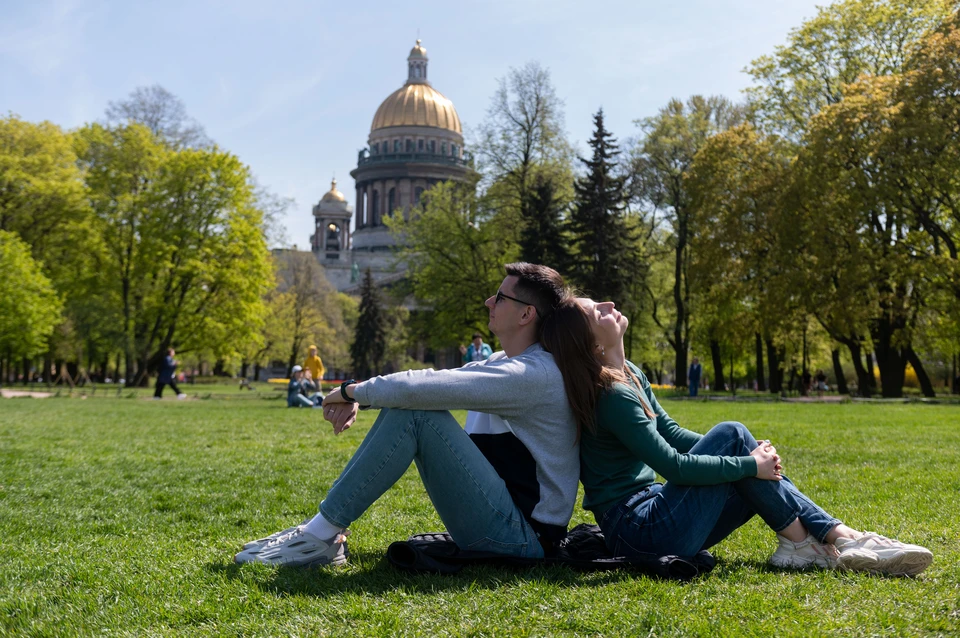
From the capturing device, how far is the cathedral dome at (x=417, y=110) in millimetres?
99625

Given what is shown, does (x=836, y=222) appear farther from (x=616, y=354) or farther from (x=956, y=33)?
(x=616, y=354)

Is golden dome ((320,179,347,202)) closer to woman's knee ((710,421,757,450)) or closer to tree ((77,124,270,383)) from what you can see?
tree ((77,124,270,383))

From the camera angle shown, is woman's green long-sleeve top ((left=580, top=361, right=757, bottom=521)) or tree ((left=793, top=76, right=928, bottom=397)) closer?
woman's green long-sleeve top ((left=580, top=361, right=757, bottom=521))

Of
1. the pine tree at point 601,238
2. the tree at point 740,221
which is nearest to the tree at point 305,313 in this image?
the pine tree at point 601,238

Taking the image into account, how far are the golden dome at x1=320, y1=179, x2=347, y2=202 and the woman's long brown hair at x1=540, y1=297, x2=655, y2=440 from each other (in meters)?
111

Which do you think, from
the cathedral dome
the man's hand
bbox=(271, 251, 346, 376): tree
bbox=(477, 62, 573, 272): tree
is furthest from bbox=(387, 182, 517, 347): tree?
the cathedral dome

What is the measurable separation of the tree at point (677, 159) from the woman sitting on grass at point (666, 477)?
34.3m

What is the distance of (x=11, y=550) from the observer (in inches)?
188

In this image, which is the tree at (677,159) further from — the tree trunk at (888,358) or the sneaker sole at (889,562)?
the sneaker sole at (889,562)

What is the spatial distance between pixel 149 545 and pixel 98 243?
1407 inches

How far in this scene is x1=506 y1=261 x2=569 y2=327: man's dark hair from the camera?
4008 millimetres

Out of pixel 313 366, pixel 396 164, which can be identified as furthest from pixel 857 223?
pixel 396 164

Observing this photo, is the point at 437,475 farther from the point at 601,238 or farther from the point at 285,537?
the point at 601,238

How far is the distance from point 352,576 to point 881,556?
2333 millimetres
